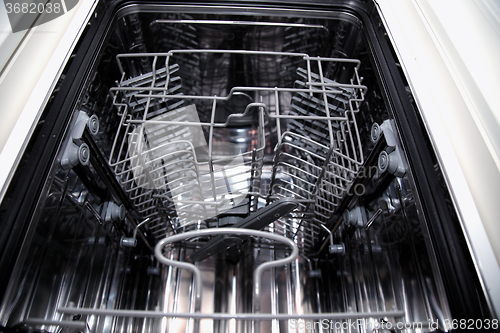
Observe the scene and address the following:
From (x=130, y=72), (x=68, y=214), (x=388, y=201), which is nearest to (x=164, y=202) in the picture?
(x=68, y=214)

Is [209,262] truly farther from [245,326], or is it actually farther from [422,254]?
[422,254]

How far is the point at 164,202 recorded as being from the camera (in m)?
1.07

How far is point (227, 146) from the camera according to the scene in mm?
1440

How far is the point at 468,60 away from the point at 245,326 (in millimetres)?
1033

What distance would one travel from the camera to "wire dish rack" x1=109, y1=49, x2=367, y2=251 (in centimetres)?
87

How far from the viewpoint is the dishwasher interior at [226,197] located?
0.69 metres
